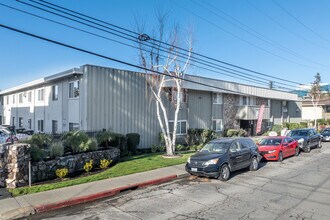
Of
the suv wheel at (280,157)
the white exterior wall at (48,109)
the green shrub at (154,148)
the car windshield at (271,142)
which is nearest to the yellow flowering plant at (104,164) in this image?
the white exterior wall at (48,109)

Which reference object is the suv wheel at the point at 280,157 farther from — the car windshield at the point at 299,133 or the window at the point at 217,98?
the window at the point at 217,98

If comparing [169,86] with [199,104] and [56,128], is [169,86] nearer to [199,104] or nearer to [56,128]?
[199,104]

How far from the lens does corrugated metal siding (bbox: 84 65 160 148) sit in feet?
59.1

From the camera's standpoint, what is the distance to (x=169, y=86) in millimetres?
21141

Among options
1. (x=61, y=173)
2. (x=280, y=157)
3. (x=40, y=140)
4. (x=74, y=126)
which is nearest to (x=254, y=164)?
(x=280, y=157)

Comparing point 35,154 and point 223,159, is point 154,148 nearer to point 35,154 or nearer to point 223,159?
point 223,159

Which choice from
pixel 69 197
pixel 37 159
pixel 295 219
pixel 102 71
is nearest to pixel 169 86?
Answer: pixel 102 71

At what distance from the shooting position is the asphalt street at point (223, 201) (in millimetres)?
7699

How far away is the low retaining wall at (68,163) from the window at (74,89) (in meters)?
6.35

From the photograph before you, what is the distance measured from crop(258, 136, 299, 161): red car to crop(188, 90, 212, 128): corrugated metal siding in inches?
312

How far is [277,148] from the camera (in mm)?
16906

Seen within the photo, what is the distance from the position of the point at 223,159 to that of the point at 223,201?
316 centimetres

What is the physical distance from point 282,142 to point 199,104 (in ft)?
31.8

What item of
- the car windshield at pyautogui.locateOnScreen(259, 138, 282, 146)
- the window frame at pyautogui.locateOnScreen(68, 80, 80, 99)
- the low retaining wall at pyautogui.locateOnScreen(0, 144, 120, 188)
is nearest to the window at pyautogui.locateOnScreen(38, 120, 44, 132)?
the window frame at pyautogui.locateOnScreen(68, 80, 80, 99)
